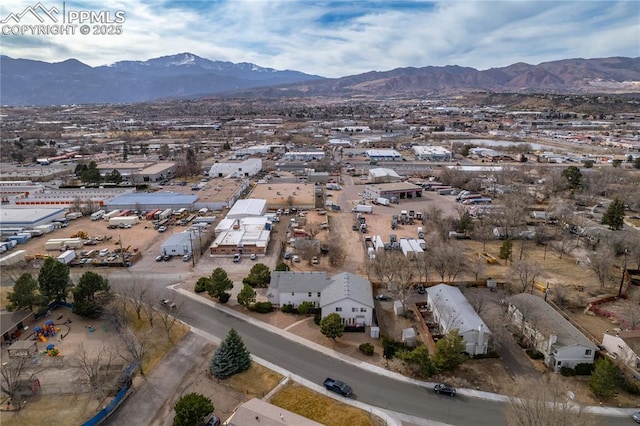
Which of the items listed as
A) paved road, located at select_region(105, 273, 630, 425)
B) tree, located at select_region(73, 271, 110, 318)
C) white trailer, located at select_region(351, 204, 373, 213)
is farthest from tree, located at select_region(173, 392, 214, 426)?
white trailer, located at select_region(351, 204, 373, 213)

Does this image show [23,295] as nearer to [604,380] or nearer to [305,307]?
[305,307]

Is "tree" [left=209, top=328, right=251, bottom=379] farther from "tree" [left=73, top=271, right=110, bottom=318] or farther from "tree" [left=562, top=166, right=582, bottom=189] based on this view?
"tree" [left=562, top=166, right=582, bottom=189]

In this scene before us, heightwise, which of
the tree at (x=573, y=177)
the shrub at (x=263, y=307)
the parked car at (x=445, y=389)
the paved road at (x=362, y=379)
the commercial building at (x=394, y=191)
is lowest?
the paved road at (x=362, y=379)

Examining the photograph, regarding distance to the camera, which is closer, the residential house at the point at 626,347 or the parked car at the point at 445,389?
the parked car at the point at 445,389

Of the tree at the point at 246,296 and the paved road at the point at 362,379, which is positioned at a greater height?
the tree at the point at 246,296

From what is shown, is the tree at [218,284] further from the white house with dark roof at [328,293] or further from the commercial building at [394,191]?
the commercial building at [394,191]

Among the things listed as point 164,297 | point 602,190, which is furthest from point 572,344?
point 602,190

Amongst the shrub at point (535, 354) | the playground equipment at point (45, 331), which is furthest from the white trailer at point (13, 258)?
the shrub at point (535, 354)

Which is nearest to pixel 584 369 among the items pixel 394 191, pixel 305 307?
pixel 305 307

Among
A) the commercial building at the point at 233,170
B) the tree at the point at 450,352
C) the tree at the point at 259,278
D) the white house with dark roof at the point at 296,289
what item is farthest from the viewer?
the commercial building at the point at 233,170
